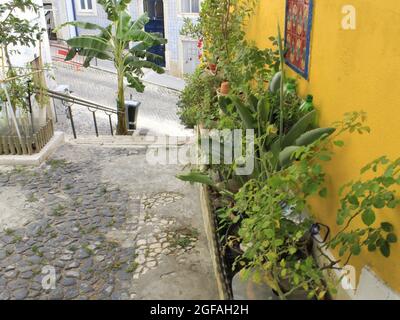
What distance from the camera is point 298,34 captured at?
3025mm

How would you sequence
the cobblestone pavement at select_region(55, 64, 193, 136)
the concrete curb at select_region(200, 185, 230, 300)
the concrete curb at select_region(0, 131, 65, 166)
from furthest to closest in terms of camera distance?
the cobblestone pavement at select_region(55, 64, 193, 136), the concrete curb at select_region(0, 131, 65, 166), the concrete curb at select_region(200, 185, 230, 300)

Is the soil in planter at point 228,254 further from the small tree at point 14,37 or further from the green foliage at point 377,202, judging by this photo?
the small tree at point 14,37

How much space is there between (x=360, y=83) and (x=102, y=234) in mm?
2633

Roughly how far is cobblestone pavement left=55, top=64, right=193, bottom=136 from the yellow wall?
324 inches

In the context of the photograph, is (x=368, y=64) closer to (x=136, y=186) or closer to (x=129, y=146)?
(x=136, y=186)

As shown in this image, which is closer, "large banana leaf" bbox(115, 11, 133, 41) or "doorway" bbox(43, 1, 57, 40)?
"large banana leaf" bbox(115, 11, 133, 41)

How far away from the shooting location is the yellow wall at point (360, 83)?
166 centimetres

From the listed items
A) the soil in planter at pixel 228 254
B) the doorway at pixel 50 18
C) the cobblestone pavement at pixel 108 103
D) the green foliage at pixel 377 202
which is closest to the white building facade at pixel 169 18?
the doorway at pixel 50 18

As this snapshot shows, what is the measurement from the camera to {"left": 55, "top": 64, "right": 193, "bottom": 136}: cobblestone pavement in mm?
12766

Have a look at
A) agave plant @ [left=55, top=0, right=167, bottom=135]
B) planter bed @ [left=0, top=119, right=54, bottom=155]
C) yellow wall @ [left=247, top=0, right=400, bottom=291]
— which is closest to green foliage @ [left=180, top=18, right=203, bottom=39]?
agave plant @ [left=55, top=0, right=167, bottom=135]

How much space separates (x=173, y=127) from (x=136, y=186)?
8.74m

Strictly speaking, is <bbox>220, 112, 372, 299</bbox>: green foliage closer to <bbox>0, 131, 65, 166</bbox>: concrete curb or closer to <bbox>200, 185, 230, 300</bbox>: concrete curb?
<bbox>200, 185, 230, 300</bbox>: concrete curb

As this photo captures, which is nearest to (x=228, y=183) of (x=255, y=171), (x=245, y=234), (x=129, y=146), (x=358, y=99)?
(x=255, y=171)
